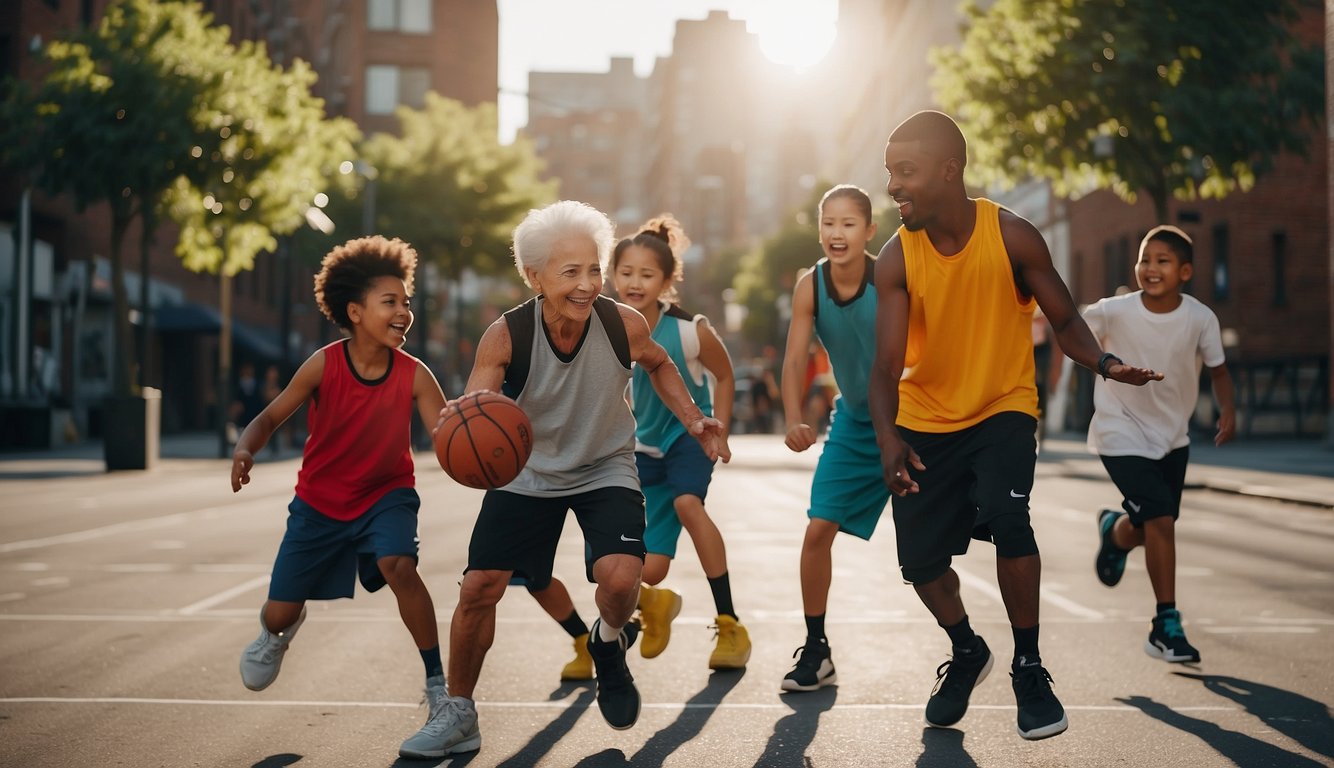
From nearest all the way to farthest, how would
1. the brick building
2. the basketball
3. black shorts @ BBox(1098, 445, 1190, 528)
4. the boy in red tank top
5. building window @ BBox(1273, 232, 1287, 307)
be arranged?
the basketball < the boy in red tank top < black shorts @ BBox(1098, 445, 1190, 528) < the brick building < building window @ BBox(1273, 232, 1287, 307)

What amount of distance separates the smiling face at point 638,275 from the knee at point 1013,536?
2.43m

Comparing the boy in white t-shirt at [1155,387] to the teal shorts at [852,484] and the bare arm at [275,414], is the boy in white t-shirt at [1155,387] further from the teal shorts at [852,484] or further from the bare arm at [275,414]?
the bare arm at [275,414]

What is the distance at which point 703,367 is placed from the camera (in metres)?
7.57

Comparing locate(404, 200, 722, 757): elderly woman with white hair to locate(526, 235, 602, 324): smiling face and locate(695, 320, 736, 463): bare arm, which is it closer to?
locate(526, 235, 602, 324): smiling face

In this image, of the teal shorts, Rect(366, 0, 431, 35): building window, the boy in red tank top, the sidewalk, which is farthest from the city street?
Rect(366, 0, 431, 35): building window

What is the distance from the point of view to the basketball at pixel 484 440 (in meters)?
5.04

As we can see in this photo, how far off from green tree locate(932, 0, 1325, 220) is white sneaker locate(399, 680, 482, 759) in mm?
18889

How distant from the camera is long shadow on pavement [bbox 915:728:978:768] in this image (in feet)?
17.3

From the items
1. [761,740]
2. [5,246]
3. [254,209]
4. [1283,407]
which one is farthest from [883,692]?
[5,246]

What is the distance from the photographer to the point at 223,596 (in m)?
9.73

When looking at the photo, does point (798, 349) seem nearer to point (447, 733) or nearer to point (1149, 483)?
point (1149, 483)

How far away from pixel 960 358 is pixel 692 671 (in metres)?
2.41

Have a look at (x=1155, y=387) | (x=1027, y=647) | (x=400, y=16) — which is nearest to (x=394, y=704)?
(x=1027, y=647)

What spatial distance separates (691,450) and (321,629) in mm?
2410
